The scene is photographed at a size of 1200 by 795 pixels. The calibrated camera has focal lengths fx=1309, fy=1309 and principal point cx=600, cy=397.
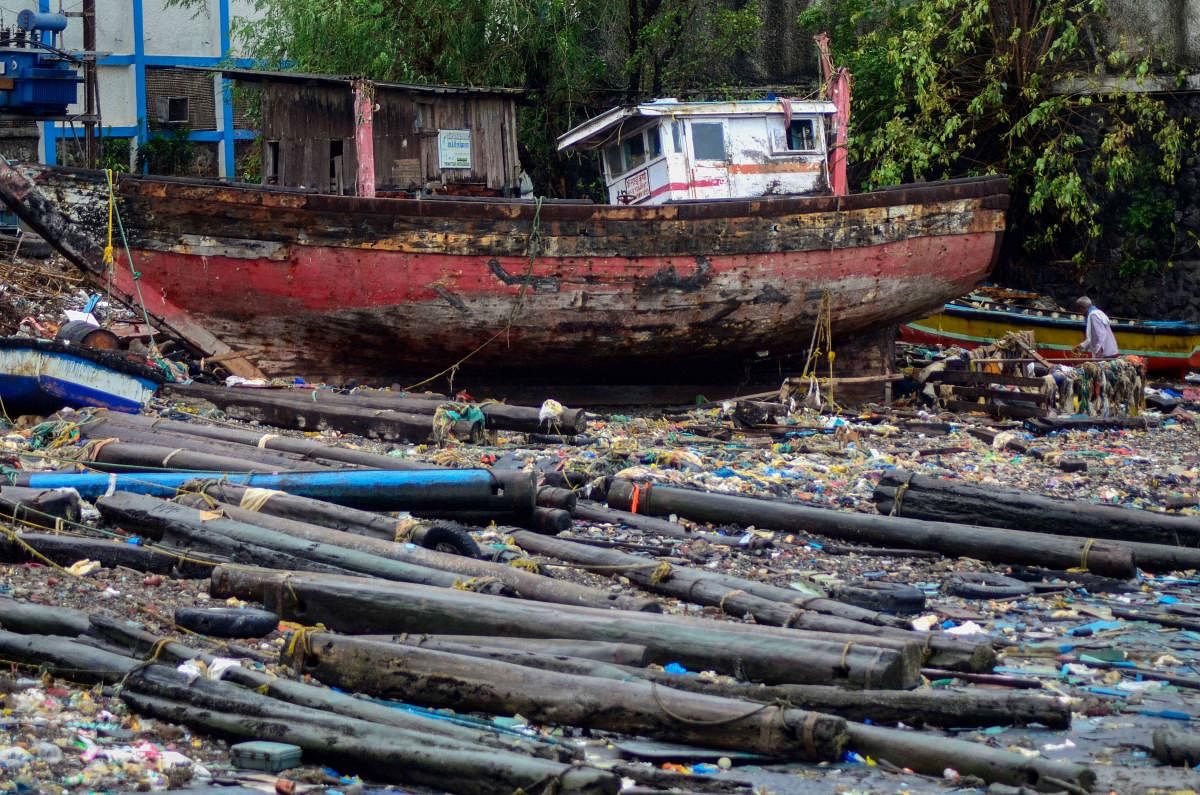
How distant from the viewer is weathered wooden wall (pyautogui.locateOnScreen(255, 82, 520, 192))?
47.4 ft

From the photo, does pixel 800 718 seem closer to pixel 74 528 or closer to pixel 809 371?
pixel 74 528

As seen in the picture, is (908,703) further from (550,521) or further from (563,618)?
(550,521)

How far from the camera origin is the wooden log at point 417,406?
33.8 feet

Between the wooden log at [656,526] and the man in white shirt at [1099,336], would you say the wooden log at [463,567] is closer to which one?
the wooden log at [656,526]

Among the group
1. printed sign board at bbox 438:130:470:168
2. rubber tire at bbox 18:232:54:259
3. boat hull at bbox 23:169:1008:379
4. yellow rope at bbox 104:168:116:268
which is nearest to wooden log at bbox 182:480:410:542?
boat hull at bbox 23:169:1008:379

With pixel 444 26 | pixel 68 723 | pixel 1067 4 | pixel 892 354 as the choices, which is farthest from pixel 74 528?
pixel 1067 4

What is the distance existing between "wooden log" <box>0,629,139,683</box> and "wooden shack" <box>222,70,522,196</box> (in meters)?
10.1

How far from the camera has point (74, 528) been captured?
6.48 metres

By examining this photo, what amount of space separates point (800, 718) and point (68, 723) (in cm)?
234

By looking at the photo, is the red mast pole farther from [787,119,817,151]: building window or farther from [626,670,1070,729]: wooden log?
[626,670,1070,729]: wooden log

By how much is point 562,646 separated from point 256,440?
460 centimetres

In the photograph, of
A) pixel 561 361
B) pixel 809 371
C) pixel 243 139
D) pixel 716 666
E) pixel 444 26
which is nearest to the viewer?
pixel 716 666

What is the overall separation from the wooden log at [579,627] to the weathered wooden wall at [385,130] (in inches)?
386

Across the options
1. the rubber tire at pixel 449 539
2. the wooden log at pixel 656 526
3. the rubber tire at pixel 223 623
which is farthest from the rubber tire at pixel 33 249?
the rubber tire at pixel 223 623
